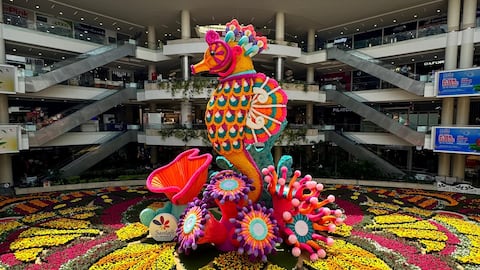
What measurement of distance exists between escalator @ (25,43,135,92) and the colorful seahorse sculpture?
14.4 metres

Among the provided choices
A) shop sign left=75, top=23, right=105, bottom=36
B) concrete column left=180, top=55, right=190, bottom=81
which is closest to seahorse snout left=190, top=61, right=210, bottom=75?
concrete column left=180, top=55, right=190, bottom=81

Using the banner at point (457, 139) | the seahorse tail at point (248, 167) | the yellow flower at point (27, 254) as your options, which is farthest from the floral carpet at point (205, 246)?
the banner at point (457, 139)

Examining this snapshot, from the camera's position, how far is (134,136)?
24344 millimetres

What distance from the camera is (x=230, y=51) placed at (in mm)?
9656

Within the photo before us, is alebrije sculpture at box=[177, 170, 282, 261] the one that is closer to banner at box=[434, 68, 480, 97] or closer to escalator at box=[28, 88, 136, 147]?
escalator at box=[28, 88, 136, 147]

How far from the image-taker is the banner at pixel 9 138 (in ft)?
56.7

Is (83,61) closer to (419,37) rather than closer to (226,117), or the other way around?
(226,117)

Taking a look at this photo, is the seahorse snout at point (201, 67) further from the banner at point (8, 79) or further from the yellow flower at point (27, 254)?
the banner at point (8, 79)

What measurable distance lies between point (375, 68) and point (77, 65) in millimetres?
22011

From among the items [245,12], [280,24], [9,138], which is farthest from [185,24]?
[9,138]

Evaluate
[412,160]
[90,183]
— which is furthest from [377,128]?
[90,183]

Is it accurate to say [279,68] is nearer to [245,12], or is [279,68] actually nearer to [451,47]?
[245,12]

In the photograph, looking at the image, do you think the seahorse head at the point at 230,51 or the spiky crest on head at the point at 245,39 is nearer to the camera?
the seahorse head at the point at 230,51

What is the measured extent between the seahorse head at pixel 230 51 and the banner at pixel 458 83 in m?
15.5
